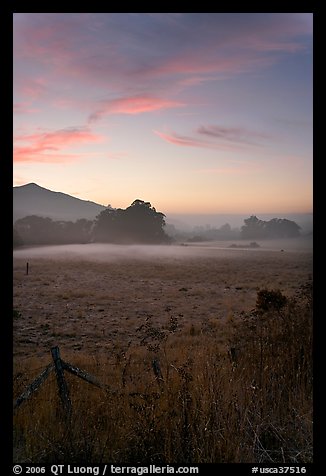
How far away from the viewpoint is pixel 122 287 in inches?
210

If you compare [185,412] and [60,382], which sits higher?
[60,382]

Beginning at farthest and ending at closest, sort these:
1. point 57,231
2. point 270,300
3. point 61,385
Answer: point 270,300, point 57,231, point 61,385

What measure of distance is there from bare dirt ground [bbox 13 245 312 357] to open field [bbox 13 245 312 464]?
0.02m

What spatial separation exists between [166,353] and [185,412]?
125cm

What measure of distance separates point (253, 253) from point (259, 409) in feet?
7.31

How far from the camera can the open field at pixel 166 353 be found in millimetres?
3037

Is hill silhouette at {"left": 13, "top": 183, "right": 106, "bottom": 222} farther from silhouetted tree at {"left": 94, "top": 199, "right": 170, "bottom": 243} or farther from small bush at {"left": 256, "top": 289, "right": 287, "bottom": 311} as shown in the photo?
small bush at {"left": 256, "top": 289, "right": 287, "bottom": 311}

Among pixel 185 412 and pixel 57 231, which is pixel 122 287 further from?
pixel 185 412

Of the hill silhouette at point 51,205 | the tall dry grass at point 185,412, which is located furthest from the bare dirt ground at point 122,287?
the tall dry grass at point 185,412

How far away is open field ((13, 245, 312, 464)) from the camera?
3.04 m

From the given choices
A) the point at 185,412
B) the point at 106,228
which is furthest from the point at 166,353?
the point at 106,228

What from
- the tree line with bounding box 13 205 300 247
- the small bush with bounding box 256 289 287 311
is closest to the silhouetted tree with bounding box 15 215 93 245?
the tree line with bounding box 13 205 300 247
